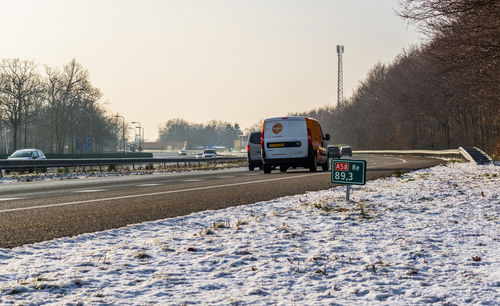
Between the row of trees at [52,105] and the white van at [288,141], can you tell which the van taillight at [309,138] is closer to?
the white van at [288,141]

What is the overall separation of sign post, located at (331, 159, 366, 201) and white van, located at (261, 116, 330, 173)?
35.1ft

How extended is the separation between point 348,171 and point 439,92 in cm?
5114

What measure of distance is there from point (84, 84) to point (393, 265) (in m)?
67.7

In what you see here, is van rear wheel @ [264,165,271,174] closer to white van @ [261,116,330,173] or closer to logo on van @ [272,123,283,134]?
white van @ [261,116,330,173]

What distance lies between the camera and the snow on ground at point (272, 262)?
435cm

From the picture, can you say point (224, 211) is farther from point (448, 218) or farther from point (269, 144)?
point (269, 144)

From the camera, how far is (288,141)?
20656mm

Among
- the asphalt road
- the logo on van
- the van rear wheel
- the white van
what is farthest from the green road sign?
the van rear wheel

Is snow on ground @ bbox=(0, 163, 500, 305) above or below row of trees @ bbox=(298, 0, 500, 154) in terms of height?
below

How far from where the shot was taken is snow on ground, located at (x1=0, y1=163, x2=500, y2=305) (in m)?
4.35

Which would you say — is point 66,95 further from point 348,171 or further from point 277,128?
point 348,171

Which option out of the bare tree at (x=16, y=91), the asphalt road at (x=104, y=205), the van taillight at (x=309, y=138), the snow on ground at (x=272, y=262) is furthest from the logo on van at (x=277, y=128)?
the bare tree at (x=16, y=91)

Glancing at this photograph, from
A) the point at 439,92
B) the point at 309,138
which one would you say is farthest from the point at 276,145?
the point at 439,92

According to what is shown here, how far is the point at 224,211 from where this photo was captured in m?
9.38
